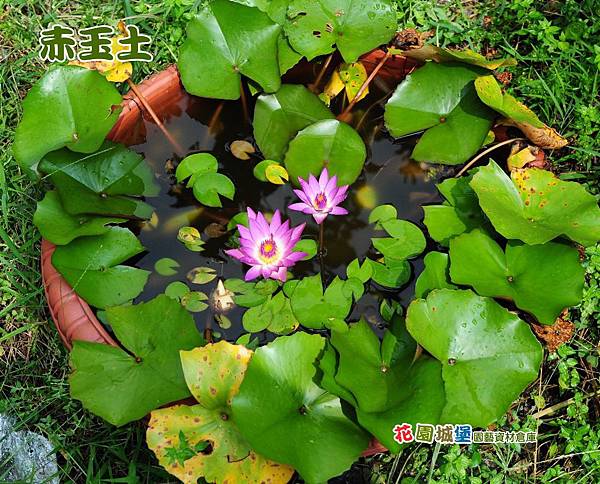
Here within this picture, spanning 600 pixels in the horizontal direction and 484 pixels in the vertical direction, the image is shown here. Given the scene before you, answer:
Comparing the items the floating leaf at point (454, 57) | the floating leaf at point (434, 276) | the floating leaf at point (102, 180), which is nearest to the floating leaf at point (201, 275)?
the floating leaf at point (102, 180)

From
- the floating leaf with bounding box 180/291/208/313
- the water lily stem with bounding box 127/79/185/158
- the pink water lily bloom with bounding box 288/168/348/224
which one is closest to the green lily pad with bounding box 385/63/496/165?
the pink water lily bloom with bounding box 288/168/348/224

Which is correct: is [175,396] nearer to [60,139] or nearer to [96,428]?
[96,428]

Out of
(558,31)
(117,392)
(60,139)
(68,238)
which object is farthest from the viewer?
(558,31)

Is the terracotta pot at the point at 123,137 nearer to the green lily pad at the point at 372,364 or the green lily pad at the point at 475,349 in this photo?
the green lily pad at the point at 372,364

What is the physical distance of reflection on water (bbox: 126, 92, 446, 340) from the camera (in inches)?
73.8

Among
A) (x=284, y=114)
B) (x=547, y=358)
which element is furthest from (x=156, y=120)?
(x=547, y=358)

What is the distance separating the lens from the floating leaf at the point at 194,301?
1819 millimetres

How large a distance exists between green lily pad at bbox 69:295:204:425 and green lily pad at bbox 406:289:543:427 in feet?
1.93

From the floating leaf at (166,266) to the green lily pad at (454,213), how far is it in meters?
0.75

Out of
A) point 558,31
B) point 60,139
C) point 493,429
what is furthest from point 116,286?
point 558,31

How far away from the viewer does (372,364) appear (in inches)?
60.4

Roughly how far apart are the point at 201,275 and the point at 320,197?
1.42ft

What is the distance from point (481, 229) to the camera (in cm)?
168

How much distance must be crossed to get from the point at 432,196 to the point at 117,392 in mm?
1087
